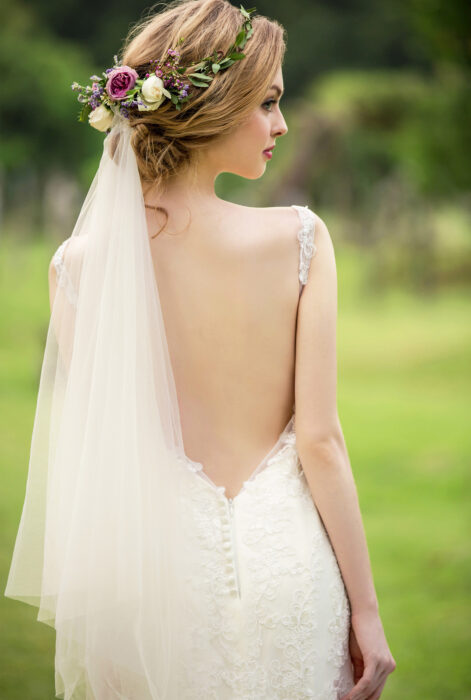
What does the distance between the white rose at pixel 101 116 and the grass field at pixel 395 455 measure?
2.26 meters

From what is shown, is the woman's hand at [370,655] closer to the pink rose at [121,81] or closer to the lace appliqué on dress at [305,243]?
the lace appliqué on dress at [305,243]

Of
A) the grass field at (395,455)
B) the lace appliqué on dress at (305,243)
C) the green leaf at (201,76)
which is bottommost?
the grass field at (395,455)

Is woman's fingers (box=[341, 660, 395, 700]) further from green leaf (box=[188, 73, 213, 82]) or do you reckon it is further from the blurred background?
the blurred background

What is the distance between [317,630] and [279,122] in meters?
0.87

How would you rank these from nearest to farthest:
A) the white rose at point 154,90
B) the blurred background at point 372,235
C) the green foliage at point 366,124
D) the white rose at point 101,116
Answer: the white rose at point 154,90, the white rose at point 101,116, the blurred background at point 372,235, the green foliage at point 366,124

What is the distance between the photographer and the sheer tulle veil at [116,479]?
129 cm

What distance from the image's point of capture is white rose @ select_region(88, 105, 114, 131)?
1367 millimetres

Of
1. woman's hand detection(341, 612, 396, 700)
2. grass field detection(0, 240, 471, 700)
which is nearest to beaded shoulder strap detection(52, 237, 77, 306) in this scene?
woman's hand detection(341, 612, 396, 700)

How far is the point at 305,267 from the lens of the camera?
1348mm

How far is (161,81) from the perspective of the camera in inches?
49.9

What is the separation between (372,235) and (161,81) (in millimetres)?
11747

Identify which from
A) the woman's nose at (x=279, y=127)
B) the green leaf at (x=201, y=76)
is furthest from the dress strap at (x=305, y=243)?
the green leaf at (x=201, y=76)

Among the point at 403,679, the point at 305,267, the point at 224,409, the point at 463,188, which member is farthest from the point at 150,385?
the point at 463,188

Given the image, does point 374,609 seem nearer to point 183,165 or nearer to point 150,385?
point 150,385
